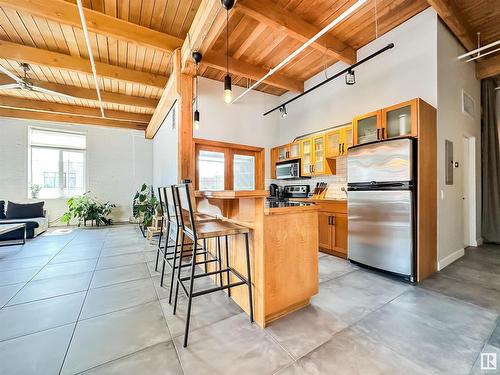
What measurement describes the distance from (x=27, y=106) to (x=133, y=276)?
578 cm

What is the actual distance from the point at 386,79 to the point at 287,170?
2.33 meters

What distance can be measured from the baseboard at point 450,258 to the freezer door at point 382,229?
0.86 meters

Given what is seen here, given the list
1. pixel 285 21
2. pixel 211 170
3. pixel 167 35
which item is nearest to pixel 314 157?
pixel 211 170

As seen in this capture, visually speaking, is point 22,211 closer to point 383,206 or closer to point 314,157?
point 314,157

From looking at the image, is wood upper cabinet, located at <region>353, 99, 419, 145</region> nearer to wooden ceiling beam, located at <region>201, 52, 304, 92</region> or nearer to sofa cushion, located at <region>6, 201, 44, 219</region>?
wooden ceiling beam, located at <region>201, 52, 304, 92</region>

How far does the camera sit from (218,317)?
189 centimetres

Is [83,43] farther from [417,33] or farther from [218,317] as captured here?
[417,33]

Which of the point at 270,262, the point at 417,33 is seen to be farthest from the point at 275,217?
the point at 417,33

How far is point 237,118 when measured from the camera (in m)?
4.90

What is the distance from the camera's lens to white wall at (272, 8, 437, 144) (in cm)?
290

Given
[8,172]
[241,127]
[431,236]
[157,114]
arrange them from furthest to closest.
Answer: [8,172]
[157,114]
[241,127]
[431,236]

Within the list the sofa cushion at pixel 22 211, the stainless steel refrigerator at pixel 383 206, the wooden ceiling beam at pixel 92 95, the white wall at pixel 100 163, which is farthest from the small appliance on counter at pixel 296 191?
the sofa cushion at pixel 22 211

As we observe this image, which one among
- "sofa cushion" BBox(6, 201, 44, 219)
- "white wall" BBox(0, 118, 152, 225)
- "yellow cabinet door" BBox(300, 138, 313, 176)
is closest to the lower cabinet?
"yellow cabinet door" BBox(300, 138, 313, 176)

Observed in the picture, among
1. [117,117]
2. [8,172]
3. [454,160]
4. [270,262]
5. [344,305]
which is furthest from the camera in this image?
[117,117]
